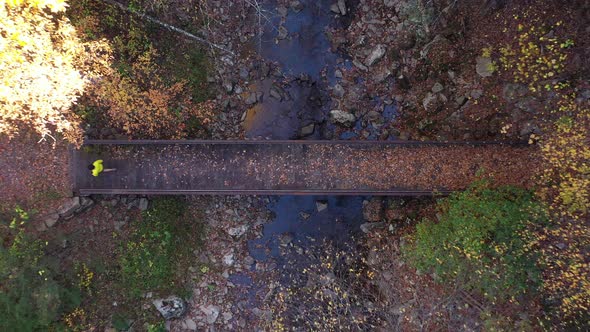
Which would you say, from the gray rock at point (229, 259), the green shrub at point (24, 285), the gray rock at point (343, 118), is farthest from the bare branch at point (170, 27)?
the gray rock at point (229, 259)

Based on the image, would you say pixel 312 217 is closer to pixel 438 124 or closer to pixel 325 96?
pixel 325 96

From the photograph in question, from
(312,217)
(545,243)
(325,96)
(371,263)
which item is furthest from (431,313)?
(325,96)

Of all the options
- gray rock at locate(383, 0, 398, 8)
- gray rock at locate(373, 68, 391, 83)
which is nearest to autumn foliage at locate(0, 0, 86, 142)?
gray rock at locate(373, 68, 391, 83)

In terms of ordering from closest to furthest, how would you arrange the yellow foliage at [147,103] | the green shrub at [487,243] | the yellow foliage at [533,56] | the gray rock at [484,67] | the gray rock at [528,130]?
the green shrub at [487,243] → the yellow foliage at [533,56] → the gray rock at [528,130] → the gray rock at [484,67] → the yellow foliage at [147,103]

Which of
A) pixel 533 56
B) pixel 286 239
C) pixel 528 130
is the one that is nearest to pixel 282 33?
pixel 286 239

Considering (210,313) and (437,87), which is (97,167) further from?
(437,87)

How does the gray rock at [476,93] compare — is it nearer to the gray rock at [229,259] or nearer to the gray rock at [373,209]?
the gray rock at [373,209]
